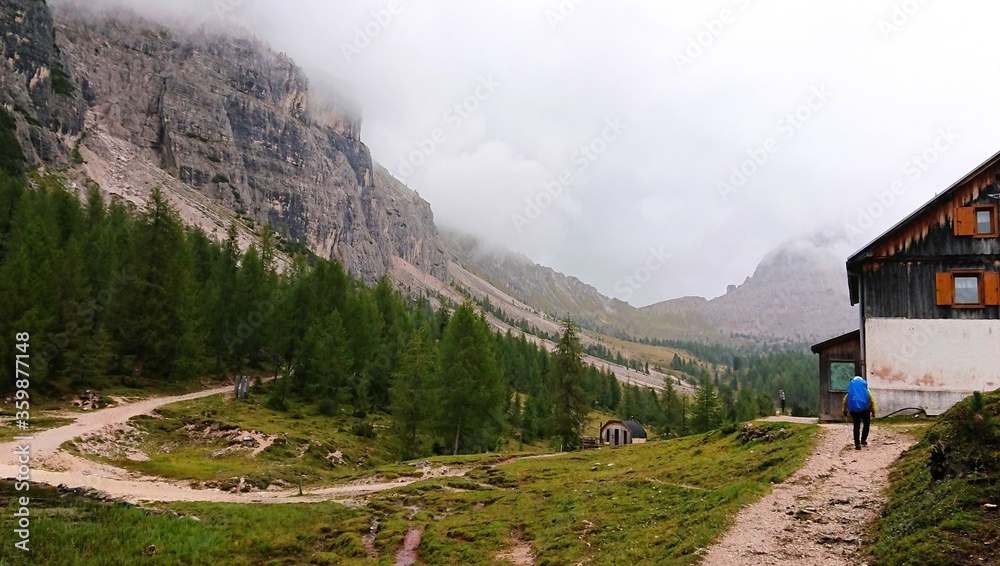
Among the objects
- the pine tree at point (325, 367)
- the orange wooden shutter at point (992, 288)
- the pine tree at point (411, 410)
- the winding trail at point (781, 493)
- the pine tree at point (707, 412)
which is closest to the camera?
the winding trail at point (781, 493)

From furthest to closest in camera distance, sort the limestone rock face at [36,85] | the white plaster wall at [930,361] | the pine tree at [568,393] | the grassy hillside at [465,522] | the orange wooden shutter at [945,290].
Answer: the limestone rock face at [36,85], the pine tree at [568,393], the orange wooden shutter at [945,290], the white plaster wall at [930,361], the grassy hillside at [465,522]

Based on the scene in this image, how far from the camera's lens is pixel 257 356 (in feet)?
242

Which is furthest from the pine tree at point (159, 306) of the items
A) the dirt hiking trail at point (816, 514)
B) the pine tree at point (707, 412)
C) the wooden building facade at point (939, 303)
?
the pine tree at point (707, 412)

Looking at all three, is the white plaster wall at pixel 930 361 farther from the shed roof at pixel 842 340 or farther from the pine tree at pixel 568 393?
the pine tree at pixel 568 393

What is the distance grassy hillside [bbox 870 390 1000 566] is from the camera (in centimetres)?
917

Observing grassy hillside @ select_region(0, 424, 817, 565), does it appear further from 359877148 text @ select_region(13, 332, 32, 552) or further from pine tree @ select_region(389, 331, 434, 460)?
pine tree @ select_region(389, 331, 434, 460)

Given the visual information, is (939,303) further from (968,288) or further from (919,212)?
(919,212)

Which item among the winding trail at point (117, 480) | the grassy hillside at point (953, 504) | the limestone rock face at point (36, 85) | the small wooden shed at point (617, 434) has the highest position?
the limestone rock face at point (36, 85)

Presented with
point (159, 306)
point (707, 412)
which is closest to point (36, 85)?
point (159, 306)

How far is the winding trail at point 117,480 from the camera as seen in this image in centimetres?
2617

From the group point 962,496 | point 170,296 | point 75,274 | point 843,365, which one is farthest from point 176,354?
point 962,496

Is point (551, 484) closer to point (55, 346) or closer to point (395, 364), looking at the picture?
point (55, 346)

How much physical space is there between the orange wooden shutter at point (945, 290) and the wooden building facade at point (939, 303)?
4cm

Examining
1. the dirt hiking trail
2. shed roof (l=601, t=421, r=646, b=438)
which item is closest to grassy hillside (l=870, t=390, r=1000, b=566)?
A: the dirt hiking trail
